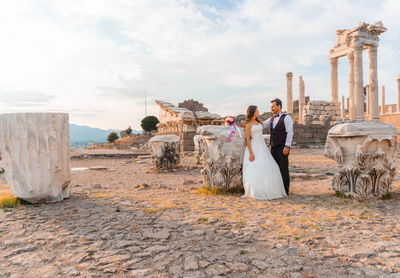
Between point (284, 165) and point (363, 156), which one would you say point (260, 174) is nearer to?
point (284, 165)

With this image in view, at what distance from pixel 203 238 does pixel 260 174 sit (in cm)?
192

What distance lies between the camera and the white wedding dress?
432 cm

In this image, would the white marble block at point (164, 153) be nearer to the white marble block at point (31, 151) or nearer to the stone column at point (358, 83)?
the white marble block at point (31, 151)

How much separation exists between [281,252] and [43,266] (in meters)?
1.97

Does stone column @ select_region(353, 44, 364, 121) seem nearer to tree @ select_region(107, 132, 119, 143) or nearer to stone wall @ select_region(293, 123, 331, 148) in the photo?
stone wall @ select_region(293, 123, 331, 148)

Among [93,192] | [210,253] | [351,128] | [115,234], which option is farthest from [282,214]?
[93,192]

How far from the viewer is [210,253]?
240 cm

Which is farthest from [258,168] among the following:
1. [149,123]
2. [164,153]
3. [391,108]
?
[391,108]

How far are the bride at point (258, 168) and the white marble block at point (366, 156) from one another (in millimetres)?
986

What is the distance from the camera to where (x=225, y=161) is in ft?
15.3

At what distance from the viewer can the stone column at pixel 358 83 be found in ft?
66.5

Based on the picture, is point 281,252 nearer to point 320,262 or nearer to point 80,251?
point 320,262

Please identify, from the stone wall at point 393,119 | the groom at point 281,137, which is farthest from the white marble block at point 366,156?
the stone wall at point 393,119

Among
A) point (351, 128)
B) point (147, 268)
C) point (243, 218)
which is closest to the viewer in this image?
point (147, 268)
